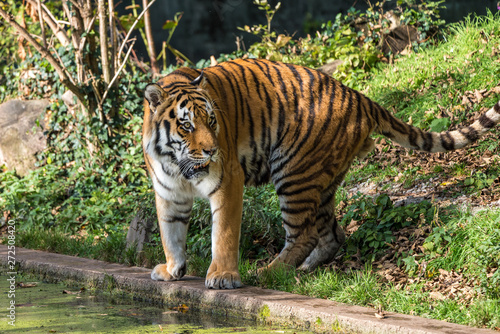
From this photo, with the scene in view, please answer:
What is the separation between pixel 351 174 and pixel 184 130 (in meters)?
2.73

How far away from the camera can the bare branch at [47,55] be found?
7.00 m

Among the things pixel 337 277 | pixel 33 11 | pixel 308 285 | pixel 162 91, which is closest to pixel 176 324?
pixel 308 285

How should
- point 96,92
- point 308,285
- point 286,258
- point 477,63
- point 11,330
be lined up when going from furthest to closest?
point 96,92 → point 477,63 → point 286,258 → point 308,285 → point 11,330

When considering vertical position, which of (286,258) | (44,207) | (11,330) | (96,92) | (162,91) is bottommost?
(11,330)

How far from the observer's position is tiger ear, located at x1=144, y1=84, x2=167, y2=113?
4.11 metres

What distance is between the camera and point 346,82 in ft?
26.8

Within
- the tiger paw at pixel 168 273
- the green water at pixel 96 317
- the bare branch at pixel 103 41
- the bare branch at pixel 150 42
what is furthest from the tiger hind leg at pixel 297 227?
the bare branch at pixel 150 42

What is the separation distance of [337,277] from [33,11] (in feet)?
22.4

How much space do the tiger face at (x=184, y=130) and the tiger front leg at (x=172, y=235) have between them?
389 millimetres

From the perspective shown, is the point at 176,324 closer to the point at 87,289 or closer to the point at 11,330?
the point at 11,330

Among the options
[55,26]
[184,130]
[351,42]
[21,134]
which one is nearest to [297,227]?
[184,130]

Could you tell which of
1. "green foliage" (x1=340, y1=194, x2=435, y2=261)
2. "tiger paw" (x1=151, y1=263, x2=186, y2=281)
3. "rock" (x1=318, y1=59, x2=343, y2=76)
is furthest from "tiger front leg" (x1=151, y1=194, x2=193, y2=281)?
"rock" (x1=318, y1=59, x2=343, y2=76)

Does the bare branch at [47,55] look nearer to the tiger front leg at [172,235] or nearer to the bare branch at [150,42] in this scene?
the bare branch at [150,42]

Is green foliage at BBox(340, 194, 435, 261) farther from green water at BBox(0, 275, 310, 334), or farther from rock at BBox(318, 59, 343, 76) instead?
rock at BBox(318, 59, 343, 76)
